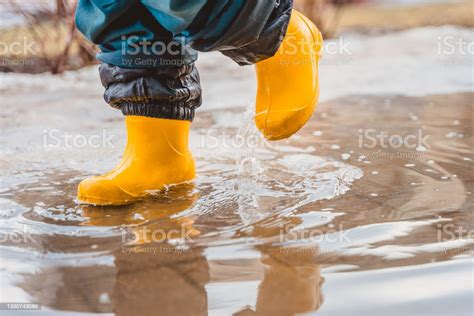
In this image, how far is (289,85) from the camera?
161cm

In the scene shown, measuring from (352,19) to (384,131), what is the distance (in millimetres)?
4467

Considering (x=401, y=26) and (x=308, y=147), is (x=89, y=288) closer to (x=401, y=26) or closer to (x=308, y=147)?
(x=308, y=147)

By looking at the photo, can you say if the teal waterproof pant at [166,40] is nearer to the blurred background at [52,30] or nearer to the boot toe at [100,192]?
the boot toe at [100,192]

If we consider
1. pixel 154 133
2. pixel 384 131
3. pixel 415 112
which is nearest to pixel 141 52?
pixel 154 133

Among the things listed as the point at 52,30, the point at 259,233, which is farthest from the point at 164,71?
the point at 52,30

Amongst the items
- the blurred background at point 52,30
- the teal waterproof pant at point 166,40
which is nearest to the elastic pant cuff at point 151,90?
the teal waterproof pant at point 166,40

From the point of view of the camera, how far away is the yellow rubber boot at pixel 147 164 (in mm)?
1524

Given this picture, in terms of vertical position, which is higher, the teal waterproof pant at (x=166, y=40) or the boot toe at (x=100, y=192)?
the teal waterproof pant at (x=166, y=40)

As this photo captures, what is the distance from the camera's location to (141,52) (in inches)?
60.4

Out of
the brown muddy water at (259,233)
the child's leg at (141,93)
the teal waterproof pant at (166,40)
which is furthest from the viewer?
the child's leg at (141,93)

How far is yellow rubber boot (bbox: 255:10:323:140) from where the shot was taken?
5.24ft

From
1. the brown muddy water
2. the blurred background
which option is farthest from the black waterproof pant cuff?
the blurred background

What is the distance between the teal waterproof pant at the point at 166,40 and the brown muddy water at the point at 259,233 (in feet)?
0.68

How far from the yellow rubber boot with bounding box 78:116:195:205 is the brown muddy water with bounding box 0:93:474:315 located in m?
0.04
